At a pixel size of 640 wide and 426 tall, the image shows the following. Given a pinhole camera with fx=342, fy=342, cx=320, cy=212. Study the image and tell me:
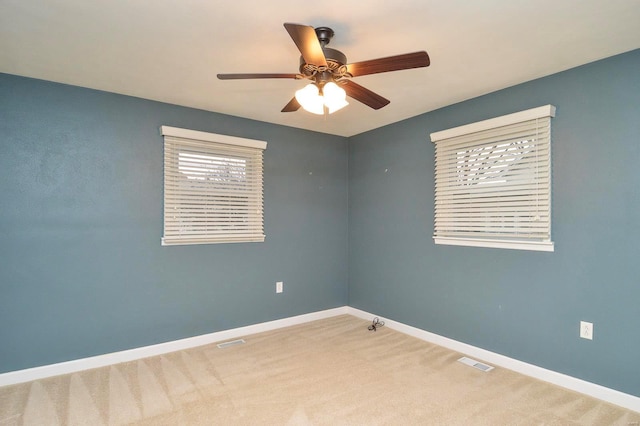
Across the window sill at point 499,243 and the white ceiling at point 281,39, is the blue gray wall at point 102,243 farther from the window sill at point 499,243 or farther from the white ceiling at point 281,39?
the window sill at point 499,243

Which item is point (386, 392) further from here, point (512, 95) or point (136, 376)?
point (512, 95)

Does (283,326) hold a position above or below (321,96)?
below

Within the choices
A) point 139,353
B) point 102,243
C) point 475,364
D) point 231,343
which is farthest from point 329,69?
point 139,353

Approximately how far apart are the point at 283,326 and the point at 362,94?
9.18ft

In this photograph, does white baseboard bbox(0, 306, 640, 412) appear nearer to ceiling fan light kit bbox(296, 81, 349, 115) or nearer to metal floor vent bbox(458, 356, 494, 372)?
metal floor vent bbox(458, 356, 494, 372)

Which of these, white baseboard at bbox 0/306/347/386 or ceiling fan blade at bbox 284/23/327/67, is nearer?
ceiling fan blade at bbox 284/23/327/67

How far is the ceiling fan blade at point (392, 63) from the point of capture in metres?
1.71

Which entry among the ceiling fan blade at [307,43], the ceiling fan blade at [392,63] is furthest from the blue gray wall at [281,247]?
the ceiling fan blade at [307,43]

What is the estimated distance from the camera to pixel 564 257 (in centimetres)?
257

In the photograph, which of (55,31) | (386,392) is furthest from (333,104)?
(386,392)

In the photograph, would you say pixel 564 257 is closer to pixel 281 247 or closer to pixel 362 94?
pixel 362 94

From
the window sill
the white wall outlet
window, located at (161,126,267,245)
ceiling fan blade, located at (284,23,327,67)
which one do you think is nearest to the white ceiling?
ceiling fan blade, located at (284,23,327,67)

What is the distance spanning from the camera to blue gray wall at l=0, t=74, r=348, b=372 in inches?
105

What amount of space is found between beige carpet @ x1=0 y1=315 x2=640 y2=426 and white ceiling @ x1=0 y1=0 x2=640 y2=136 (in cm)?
237
